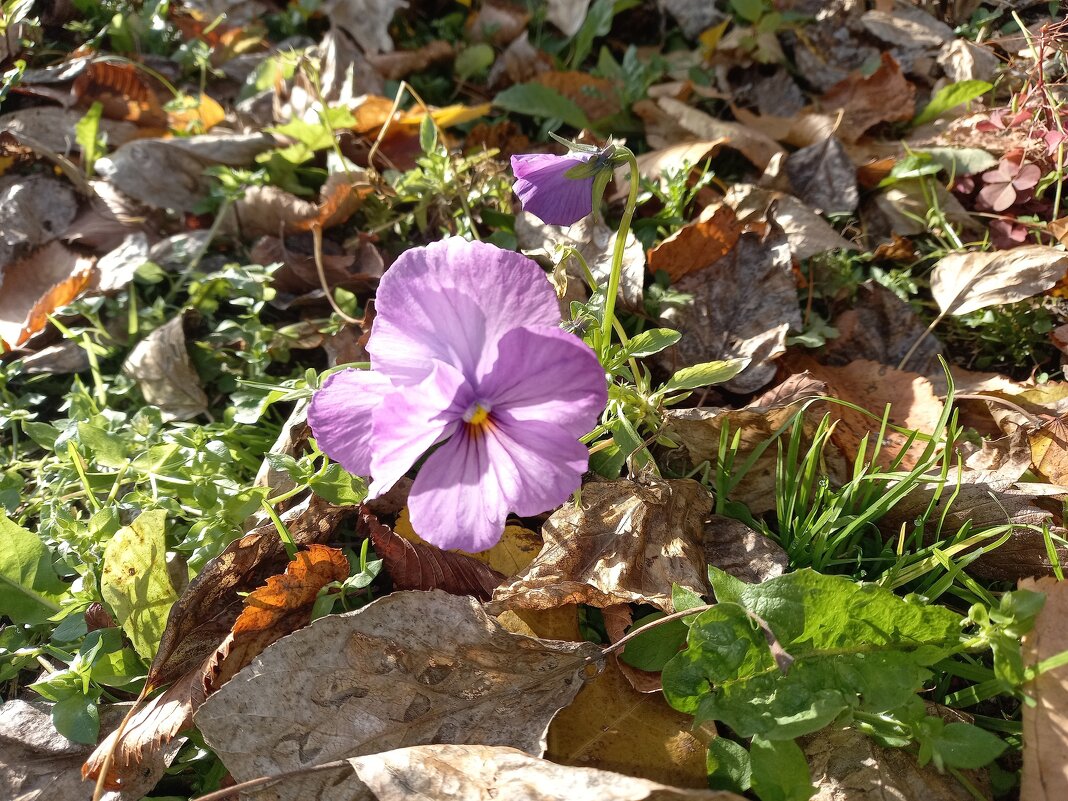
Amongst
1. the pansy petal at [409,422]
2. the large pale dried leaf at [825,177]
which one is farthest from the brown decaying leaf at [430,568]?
the large pale dried leaf at [825,177]

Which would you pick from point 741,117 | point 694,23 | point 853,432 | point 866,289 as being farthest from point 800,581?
point 694,23

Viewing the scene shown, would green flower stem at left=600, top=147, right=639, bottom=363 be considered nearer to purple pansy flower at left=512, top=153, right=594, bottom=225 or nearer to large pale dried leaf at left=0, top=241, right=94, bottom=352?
purple pansy flower at left=512, top=153, right=594, bottom=225

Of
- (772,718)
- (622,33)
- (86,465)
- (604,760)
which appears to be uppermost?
(622,33)

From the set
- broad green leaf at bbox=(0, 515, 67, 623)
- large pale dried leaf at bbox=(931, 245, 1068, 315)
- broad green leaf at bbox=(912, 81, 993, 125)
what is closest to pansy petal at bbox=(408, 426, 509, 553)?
broad green leaf at bbox=(0, 515, 67, 623)

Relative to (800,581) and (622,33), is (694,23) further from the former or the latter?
(800,581)

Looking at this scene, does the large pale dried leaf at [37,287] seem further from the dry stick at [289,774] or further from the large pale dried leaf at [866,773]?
the large pale dried leaf at [866,773]

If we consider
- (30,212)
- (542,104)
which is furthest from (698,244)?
(30,212)

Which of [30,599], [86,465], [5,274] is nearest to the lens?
[30,599]

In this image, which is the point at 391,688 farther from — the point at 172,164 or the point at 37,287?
the point at 172,164
